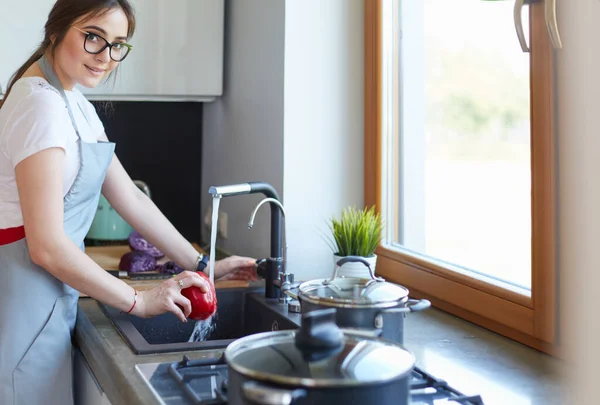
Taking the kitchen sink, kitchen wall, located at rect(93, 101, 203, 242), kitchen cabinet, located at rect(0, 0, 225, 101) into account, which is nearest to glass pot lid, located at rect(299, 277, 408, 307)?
the kitchen sink

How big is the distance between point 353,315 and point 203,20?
144 cm

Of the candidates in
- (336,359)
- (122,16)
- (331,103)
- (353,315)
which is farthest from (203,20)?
(336,359)

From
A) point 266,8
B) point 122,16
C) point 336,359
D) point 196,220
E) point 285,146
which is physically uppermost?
point 266,8

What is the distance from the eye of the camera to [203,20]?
2332 mm

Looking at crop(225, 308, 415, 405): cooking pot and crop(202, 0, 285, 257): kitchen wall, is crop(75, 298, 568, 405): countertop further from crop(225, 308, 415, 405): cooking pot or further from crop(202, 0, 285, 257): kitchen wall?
crop(202, 0, 285, 257): kitchen wall

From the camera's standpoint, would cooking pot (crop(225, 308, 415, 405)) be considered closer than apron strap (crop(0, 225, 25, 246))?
Yes

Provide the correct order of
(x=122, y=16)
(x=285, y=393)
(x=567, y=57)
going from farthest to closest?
1. (x=122, y=16)
2. (x=567, y=57)
3. (x=285, y=393)

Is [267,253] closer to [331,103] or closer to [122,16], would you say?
[331,103]

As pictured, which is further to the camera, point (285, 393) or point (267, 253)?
point (267, 253)

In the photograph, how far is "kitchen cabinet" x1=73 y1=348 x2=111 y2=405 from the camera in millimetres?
1431

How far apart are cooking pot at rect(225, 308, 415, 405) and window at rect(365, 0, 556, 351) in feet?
1.86

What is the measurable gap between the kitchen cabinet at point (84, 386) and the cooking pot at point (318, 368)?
52cm

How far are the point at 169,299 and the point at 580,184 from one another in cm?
79

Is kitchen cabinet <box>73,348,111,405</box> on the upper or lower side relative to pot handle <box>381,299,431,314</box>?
lower
